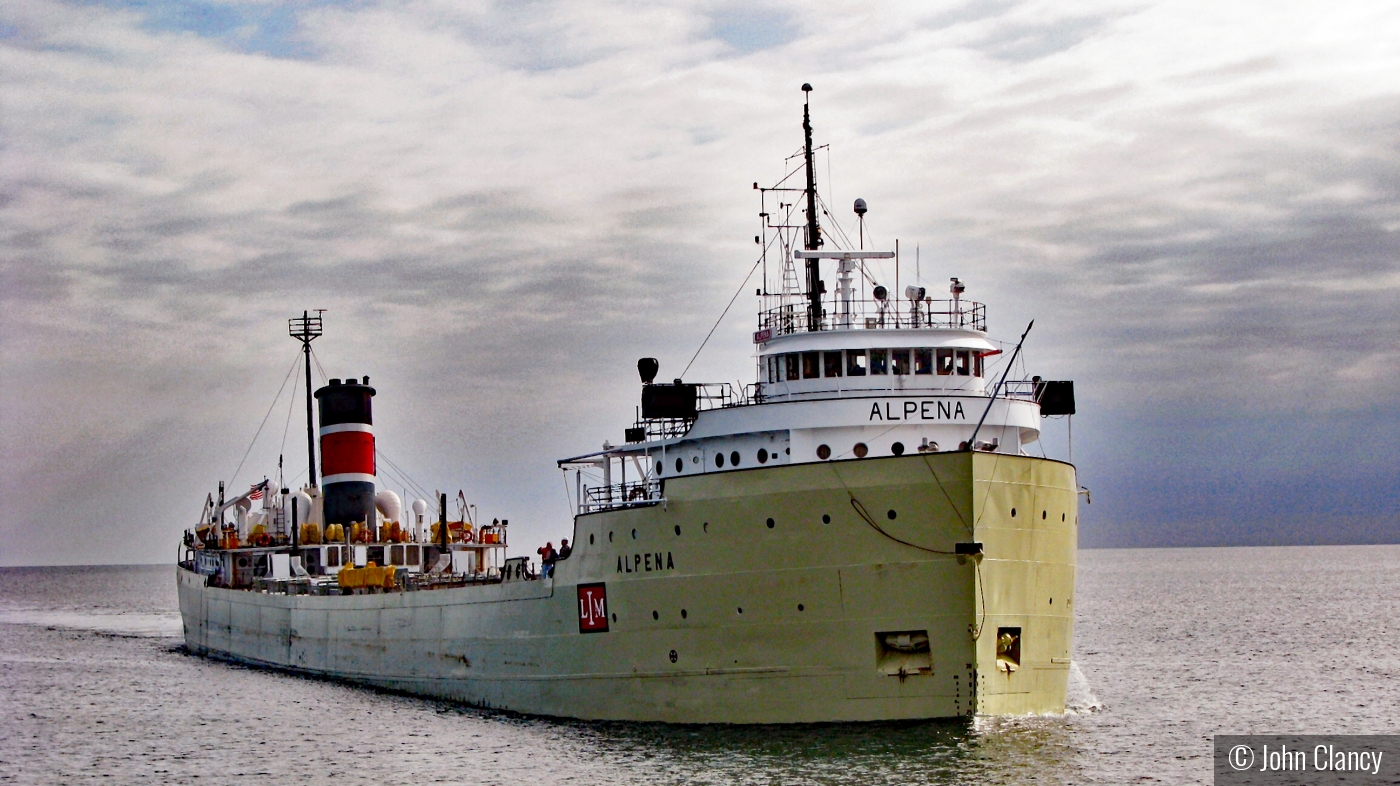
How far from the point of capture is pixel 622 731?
25656mm

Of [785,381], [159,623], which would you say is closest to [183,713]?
[785,381]

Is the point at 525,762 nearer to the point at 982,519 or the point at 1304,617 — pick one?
the point at 982,519

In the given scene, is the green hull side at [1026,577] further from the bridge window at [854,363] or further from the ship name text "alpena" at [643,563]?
the ship name text "alpena" at [643,563]

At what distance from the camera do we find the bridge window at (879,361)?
26.8 meters

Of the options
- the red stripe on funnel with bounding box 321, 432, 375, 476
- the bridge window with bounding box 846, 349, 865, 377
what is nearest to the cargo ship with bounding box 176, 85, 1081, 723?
the bridge window with bounding box 846, 349, 865, 377

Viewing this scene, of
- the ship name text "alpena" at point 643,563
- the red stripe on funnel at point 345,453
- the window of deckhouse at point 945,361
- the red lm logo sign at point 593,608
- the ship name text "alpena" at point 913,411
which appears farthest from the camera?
the red stripe on funnel at point 345,453

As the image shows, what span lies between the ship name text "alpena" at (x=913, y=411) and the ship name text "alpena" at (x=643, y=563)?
456 cm

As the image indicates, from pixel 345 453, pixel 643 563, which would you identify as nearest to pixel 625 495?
pixel 643 563

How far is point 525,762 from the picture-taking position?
24078mm

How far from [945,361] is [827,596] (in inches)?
233

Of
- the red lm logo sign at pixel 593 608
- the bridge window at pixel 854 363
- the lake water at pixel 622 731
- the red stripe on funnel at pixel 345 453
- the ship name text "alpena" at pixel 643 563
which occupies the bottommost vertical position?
the lake water at pixel 622 731

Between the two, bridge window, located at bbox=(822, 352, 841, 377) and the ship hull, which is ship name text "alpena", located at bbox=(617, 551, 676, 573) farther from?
bridge window, located at bbox=(822, 352, 841, 377)

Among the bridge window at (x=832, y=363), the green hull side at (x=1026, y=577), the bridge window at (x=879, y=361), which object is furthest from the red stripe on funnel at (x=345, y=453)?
the green hull side at (x=1026, y=577)

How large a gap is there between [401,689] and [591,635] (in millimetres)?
9057
